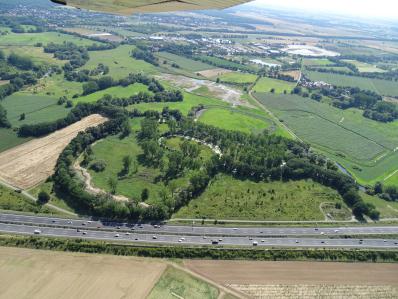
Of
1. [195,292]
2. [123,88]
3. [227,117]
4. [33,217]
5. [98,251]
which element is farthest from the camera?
[123,88]

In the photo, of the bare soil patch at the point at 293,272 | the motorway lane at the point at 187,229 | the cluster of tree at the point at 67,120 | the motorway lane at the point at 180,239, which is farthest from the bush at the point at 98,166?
the bare soil patch at the point at 293,272

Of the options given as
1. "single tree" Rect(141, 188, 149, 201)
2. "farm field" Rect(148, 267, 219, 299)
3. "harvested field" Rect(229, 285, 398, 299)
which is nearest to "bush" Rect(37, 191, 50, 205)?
"single tree" Rect(141, 188, 149, 201)

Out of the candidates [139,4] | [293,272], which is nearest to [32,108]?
[293,272]

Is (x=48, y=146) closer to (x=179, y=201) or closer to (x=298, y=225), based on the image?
(x=179, y=201)

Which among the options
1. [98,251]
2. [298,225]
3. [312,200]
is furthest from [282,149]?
[98,251]

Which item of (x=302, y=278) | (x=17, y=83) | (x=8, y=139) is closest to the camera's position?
(x=302, y=278)

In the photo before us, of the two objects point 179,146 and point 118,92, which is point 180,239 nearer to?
point 179,146
